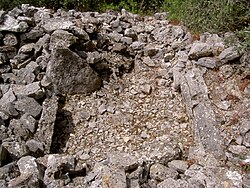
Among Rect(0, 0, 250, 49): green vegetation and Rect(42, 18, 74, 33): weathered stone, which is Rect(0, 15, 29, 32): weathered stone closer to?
Rect(42, 18, 74, 33): weathered stone

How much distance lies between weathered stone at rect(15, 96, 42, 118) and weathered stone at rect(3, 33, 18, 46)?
5.10 feet

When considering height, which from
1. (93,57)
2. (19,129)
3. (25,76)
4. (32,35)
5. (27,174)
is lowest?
(27,174)

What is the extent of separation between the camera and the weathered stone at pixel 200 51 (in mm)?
6672

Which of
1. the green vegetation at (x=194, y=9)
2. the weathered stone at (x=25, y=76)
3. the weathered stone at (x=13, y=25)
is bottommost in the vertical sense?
the weathered stone at (x=25, y=76)

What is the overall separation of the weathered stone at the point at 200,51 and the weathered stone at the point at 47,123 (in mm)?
2444

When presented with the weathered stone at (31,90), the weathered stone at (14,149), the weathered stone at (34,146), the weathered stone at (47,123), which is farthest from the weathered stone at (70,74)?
the weathered stone at (14,149)

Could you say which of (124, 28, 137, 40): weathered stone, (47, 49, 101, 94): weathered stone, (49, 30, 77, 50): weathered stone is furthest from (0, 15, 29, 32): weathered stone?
(124, 28, 137, 40): weathered stone

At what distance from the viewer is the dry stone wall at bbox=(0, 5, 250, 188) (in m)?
4.89

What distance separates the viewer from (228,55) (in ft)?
20.8

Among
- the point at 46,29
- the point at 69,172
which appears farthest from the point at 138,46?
the point at 69,172

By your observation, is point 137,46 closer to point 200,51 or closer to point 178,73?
point 178,73

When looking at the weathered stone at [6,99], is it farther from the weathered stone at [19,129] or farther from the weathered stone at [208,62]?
the weathered stone at [208,62]

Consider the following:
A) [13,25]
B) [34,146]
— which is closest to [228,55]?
[34,146]

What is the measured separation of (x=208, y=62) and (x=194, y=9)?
1748 millimetres
